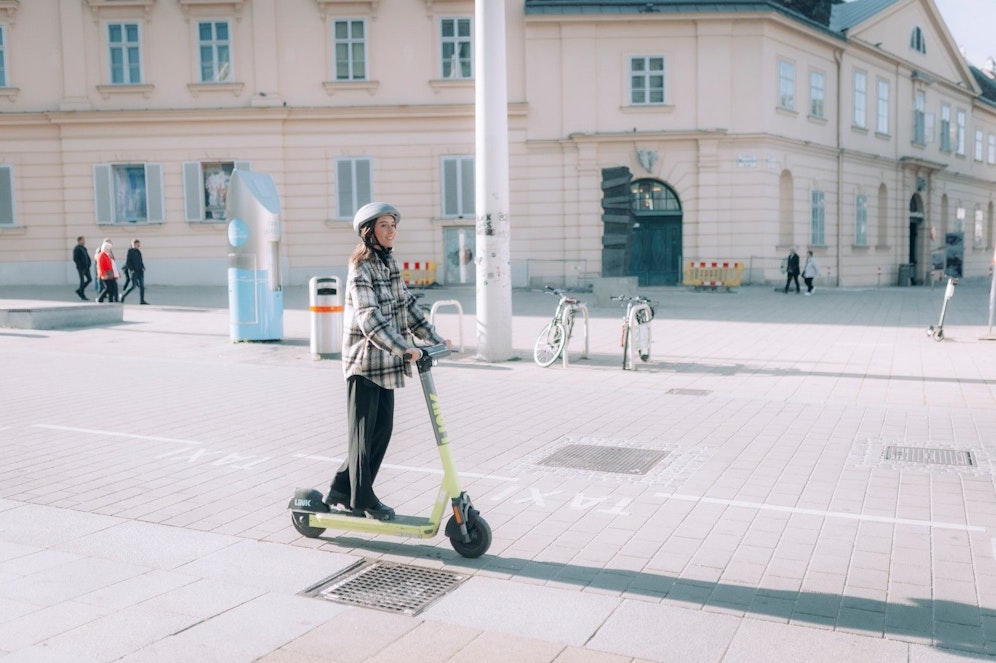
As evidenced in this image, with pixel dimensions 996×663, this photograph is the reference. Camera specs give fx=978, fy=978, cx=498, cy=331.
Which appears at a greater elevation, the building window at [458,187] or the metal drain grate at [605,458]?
the building window at [458,187]

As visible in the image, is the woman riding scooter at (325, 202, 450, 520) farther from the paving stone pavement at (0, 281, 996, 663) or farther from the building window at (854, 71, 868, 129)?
the building window at (854, 71, 868, 129)

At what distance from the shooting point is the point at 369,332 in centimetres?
497

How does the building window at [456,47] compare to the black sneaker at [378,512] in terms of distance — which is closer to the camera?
the black sneaker at [378,512]

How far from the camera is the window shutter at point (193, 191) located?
3025cm

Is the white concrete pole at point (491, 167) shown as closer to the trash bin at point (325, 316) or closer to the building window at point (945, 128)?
the trash bin at point (325, 316)

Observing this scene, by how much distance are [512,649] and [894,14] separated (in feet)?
130

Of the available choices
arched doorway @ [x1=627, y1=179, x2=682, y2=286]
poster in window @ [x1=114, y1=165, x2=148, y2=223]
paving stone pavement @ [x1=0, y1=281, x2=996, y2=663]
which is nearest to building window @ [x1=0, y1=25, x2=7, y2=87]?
poster in window @ [x1=114, y1=165, x2=148, y2=223]

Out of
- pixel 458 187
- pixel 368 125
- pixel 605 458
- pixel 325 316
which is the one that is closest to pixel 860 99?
pixel 458 187

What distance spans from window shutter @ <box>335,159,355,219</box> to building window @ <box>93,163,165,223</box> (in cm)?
543

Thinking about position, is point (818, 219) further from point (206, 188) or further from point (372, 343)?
point (372, 343)

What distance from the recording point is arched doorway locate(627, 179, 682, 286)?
31016 millimetres

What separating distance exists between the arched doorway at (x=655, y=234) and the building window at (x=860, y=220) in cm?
902

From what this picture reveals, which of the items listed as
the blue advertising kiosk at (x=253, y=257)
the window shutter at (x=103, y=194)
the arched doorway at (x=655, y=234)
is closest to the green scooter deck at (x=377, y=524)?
the blue advertising kiosk at (x=253, y=257)

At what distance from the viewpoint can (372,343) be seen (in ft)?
16.9
